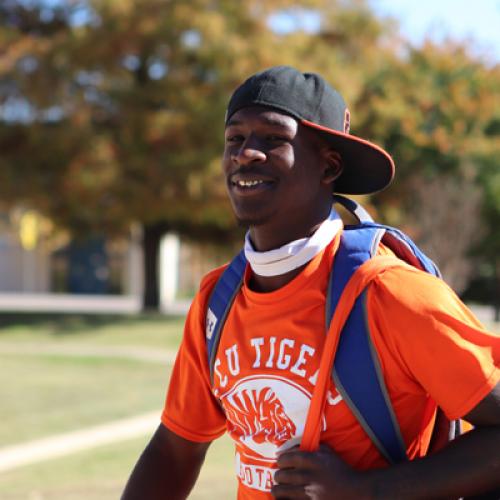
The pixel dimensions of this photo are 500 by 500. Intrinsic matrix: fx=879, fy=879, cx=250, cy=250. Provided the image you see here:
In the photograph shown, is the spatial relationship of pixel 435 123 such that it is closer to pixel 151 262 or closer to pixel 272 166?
pixel 151 262

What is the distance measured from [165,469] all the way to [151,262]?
2199 centimetres

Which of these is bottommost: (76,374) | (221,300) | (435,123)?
(76,374)

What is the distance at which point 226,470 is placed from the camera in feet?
23.4

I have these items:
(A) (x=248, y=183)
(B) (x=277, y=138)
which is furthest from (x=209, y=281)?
(B) (x=277, y=138)

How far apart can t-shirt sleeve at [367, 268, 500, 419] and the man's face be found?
339 millimetres

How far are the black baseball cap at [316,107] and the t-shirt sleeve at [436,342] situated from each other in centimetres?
41

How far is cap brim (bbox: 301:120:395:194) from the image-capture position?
2047 mm

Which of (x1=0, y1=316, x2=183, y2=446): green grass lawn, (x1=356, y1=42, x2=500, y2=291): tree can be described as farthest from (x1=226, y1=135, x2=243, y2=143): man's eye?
(x1=356, y1=42, x2=500, y2=291): tree

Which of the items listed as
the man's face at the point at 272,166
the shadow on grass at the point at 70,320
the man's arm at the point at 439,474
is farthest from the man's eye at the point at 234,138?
the shadow on grass at the point at 70,320


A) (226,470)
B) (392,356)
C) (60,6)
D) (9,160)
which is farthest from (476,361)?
(60,6)

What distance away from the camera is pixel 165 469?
229 cm

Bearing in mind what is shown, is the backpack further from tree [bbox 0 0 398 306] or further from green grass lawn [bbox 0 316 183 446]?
tree [bbox 0 0 398 306]

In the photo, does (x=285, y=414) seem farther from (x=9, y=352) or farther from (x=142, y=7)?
(x=142, y=7)

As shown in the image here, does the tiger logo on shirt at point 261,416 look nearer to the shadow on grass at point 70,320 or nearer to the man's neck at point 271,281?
the man's neck at point 271,281
